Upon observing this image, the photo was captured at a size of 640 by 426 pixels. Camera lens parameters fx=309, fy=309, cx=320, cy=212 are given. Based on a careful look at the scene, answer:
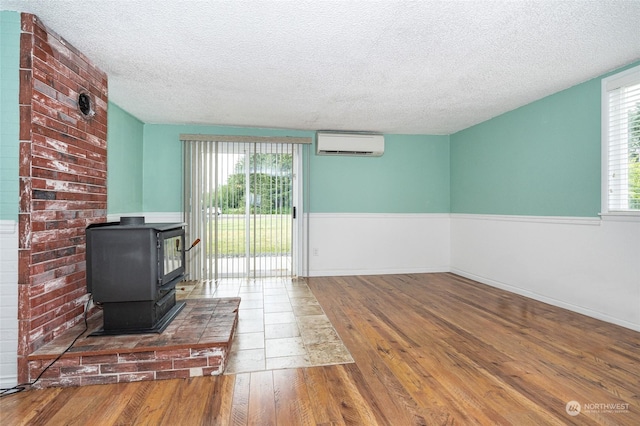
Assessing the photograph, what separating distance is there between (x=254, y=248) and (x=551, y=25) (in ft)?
13.3

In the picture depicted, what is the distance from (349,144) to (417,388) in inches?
144

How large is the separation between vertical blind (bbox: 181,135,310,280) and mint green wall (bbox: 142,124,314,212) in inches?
7.0

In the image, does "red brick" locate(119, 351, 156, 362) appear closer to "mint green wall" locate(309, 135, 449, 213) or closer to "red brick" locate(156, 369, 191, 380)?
"red brick" locate(156, 369, 191, 380)

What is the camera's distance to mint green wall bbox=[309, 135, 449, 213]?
16.4ft

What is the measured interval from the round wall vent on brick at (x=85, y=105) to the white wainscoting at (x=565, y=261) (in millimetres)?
4655

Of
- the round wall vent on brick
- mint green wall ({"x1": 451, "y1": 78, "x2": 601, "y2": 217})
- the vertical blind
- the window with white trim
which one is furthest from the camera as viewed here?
the vertical blind

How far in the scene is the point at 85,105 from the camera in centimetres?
248

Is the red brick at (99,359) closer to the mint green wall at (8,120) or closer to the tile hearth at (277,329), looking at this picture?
the tile hearth at (277,329)

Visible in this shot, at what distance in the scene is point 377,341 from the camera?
2.55 m

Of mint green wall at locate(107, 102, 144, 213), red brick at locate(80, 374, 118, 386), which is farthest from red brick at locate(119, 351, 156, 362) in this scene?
mint green wall at locate(107, 102, 144, 213)

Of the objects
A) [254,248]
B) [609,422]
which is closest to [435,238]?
[254,248]

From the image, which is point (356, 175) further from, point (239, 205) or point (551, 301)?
point (551, 301)

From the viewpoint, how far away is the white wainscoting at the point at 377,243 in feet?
16.3

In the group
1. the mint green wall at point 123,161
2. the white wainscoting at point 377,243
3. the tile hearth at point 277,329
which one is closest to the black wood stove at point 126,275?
the tile hearth at point 277,329
